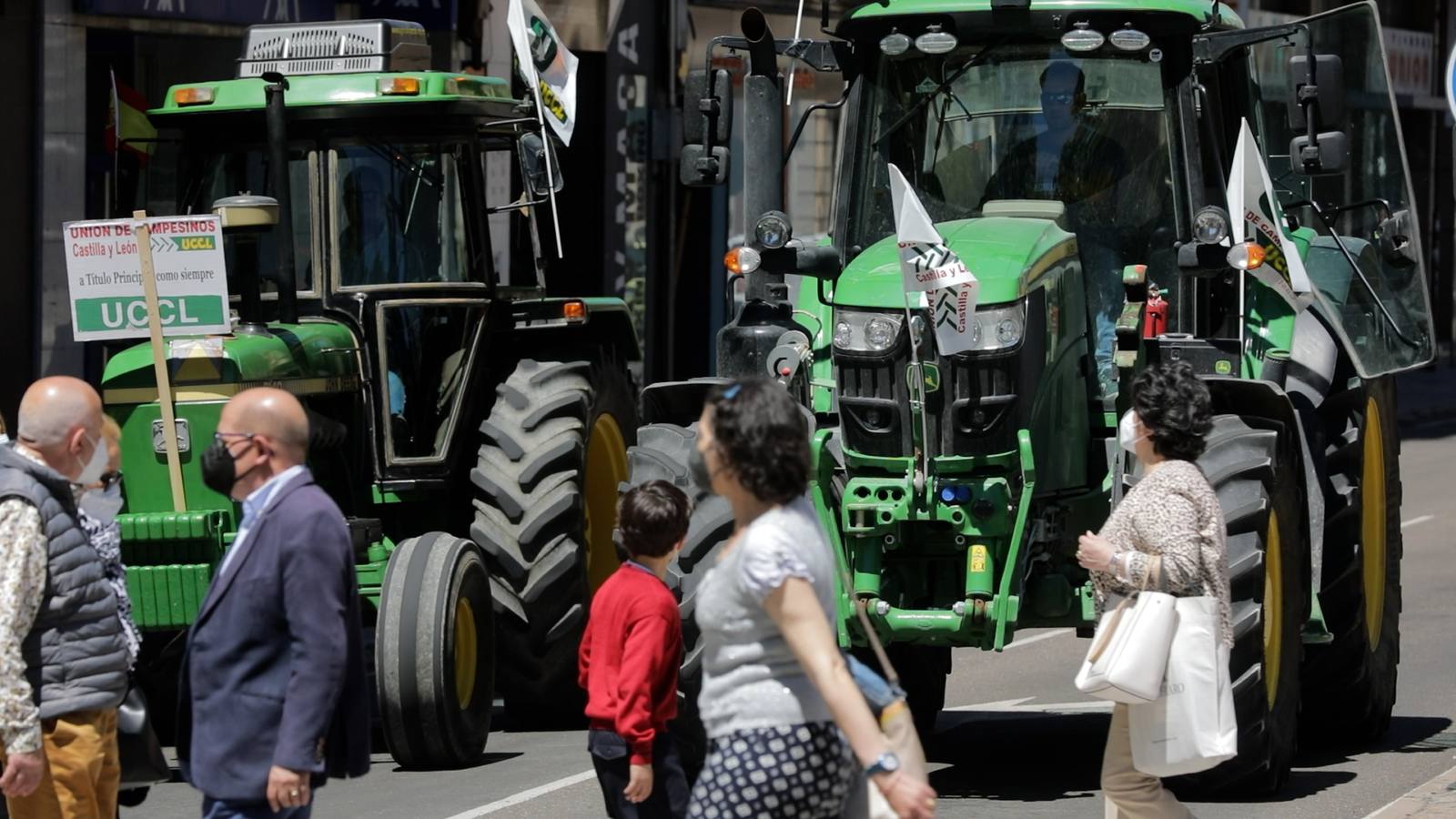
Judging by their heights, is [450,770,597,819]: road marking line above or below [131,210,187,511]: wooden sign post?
below

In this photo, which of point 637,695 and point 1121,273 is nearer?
point 637,695

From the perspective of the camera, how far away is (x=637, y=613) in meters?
6.91

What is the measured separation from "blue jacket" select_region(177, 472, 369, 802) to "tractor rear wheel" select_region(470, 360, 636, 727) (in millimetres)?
4657

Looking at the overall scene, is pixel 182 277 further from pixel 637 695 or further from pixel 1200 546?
pixel 1200 546

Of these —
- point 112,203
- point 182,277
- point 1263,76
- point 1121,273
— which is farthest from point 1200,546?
point 112,203

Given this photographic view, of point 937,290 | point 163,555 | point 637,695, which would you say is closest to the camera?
point 637,695

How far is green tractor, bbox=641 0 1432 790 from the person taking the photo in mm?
8859

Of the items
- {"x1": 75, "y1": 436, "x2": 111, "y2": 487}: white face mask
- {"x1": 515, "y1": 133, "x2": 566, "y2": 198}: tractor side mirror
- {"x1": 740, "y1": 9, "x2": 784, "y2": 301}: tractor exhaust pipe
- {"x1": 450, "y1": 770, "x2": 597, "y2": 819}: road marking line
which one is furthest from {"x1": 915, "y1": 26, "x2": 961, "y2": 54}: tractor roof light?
{"x1": 75, "y1": 436, "x2": 111, "y2": 487}: white face mask

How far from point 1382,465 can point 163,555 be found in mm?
5239

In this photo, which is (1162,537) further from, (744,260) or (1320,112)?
(1320,112)

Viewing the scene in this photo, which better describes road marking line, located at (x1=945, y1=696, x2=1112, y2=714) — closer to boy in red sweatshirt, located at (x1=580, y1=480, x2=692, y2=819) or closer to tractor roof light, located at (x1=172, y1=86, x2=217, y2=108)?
tractor roof light, located at (x1=172, y1=86, x2=217, y2=108)

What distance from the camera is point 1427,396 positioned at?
31.4 m

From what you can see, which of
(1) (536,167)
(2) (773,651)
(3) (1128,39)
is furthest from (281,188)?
(2) (773,651)

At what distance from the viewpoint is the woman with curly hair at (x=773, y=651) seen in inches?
204
